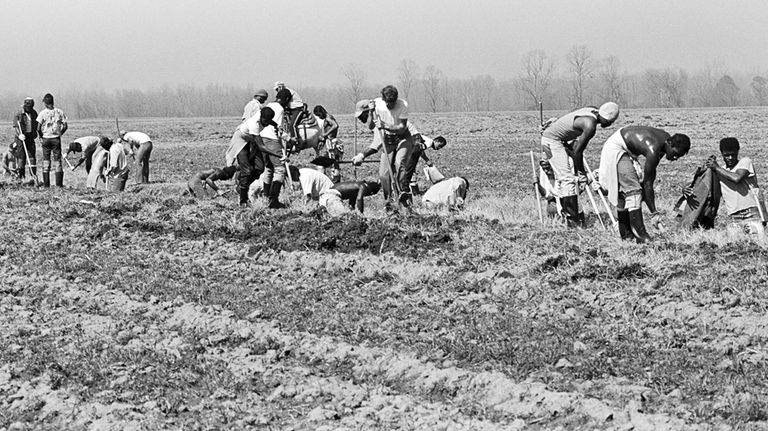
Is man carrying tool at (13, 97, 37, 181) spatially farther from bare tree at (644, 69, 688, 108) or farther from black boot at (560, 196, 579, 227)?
bare tree at (644, 69, 688, 108)

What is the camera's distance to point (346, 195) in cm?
1204

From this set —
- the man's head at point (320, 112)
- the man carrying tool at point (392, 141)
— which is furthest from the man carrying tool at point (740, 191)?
the man's head at point (320, 112)

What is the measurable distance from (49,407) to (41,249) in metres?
5.00

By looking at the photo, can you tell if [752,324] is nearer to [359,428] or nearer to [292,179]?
[359,428]

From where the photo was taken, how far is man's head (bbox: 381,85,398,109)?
11945mm

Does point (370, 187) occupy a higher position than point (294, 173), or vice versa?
point (294, 173)

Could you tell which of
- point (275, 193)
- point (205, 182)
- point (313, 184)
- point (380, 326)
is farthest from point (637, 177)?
point (205, 182)

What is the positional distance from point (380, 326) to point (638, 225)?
11.1ft

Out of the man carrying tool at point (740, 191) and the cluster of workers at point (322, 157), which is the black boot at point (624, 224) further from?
the cluster of workers at point (322, 157)

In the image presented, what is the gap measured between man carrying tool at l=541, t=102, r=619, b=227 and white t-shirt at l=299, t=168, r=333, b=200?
3.17 metres

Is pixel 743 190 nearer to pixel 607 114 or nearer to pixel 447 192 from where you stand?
pixel 607 114

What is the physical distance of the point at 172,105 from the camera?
100000 millimetres

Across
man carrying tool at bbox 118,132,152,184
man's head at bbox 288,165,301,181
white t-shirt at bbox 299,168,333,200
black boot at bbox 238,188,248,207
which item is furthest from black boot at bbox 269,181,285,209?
man carrying tool at bbox 118,132,152,184

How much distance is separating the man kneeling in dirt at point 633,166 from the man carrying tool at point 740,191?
611 mm
